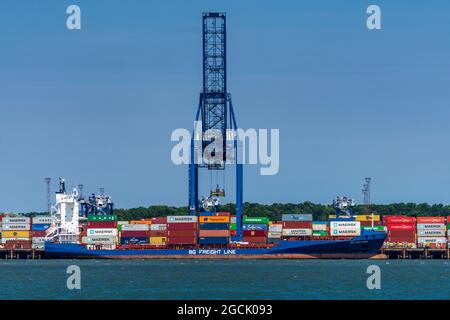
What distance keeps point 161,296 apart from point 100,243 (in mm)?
79601

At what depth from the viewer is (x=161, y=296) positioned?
210 ft

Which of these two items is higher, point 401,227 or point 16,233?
point 401,227

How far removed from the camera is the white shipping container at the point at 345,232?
462ft

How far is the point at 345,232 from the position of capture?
141 meters

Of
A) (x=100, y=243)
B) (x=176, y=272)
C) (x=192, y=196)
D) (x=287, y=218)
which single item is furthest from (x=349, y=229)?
(x=176, y=272)

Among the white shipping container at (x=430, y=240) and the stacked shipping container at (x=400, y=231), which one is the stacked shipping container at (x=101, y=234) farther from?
the white shipping container at (x=430, y=240)

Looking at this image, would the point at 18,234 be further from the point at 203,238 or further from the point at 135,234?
the point at 203,238

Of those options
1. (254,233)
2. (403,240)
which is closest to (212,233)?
(254,233)

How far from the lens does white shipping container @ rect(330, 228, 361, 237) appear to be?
462 feet

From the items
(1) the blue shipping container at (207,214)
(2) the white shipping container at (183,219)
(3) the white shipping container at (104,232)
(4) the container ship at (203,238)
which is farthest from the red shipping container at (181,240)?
(3) the white shipping container at (104,232)

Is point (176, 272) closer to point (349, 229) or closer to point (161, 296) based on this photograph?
point (161, 296)

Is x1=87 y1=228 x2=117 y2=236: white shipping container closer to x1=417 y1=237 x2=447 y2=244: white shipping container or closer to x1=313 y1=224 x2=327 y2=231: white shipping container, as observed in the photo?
x1=313 y1=224 x2=327 y2=231: white shipping container

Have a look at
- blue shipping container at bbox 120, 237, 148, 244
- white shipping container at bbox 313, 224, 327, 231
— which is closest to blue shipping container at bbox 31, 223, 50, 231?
blue shipping container at bbox 120, 237, 148, 244

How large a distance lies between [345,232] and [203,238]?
66.7ft
